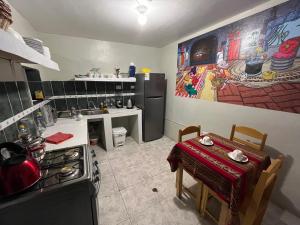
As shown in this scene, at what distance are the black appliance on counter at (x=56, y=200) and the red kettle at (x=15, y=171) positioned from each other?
0.13 ft

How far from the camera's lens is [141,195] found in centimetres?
164

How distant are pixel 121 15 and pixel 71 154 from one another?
171 centimetres

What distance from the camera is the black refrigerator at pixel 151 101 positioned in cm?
273

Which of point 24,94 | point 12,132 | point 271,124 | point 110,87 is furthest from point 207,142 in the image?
point 110,87

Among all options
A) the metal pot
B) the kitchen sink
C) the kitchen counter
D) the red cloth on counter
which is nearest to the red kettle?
the metal pot

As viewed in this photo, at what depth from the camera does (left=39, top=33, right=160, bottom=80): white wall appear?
2387 mm

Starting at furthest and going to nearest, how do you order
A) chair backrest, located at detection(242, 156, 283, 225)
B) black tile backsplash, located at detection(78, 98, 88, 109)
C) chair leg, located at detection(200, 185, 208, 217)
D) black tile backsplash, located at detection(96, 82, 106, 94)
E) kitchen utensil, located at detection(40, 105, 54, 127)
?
black tile backsplash, located at detection(96, 82, 106, 94) → black tile backsplash, located at detection(78, 98, 88, 109) → kitchen utensil, located at detection(40, 105, 54, 127) → chair leg, located at detection(200, 185, 208, 217) → chair backrest, located at detection(242, 156, 283, 225)

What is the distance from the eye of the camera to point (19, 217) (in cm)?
69

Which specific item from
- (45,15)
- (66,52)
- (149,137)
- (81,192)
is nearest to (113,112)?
(149,137)

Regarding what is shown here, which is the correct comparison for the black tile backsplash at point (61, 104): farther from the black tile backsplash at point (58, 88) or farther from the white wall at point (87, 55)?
the white wall at point (87, 55)

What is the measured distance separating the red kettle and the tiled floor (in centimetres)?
97

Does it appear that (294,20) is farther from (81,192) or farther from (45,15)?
(45,15)

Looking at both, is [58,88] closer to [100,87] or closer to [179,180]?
[100,87]

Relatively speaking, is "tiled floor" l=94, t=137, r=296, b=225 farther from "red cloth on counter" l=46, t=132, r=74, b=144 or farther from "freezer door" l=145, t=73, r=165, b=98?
"freezer door" l=145, t=73, r=165, b=98
